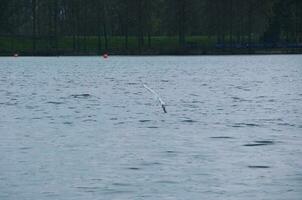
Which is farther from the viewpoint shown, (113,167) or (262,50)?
(262,50)

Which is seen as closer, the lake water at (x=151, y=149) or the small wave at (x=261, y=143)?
the lake water at (x=151, y=149)

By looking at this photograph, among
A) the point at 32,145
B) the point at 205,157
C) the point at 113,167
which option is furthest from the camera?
the point at 32,145

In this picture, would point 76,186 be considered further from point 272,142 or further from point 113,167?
point 272,142

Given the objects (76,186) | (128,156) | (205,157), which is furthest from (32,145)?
(76,186)

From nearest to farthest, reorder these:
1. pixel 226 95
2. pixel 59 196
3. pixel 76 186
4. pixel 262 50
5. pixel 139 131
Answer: pixel 59 196, pixel 76 186, pixel 139 131, pixel 226 95, pixel 262 50

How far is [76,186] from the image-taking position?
2220 centimetres

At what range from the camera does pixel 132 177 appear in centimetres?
2353

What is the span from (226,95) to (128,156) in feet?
107

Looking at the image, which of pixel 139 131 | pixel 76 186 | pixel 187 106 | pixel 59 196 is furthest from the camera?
pixel 187 106

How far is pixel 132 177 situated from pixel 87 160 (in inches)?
147

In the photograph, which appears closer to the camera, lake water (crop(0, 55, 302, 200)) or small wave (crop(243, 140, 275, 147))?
lake water (crop(0, 55, 302, 200))

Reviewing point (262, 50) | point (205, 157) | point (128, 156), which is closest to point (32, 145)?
point (128, 156)

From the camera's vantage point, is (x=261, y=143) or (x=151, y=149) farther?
(x=261, y=143)

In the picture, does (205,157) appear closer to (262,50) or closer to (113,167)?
(113,167)
